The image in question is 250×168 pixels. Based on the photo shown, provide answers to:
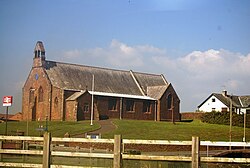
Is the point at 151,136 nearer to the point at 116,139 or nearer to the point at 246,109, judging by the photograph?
the point at 116,139

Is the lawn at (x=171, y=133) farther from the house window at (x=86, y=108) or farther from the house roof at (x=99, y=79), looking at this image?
the house roof at (x=99, y=79)

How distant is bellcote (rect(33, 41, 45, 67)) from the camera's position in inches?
3206

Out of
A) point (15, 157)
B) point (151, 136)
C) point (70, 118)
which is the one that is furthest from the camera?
point (70, 118)

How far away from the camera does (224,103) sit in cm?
10062

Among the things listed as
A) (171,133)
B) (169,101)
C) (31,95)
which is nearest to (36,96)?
(31,95)

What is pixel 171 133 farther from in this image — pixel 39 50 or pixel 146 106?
pixel 39 50

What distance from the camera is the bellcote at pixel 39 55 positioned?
81.4m

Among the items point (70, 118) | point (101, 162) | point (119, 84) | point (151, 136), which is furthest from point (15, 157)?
point (119, 84)

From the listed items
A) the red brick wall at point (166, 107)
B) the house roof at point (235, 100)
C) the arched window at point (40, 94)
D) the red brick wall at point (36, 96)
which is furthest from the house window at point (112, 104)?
the house roof at point (235, 100)

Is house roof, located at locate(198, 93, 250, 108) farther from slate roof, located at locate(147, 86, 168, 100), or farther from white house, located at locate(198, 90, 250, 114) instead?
slate roof, located at locate(147, 86, 168, 100)

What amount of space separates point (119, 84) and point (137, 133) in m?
33.0

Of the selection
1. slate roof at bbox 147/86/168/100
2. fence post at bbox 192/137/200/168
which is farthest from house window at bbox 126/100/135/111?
fence post at bbox 192/137/200/168

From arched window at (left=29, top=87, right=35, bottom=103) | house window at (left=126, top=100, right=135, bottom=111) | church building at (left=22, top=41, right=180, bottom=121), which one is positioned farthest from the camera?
house window at (left=126, top=100, right=135, bottom=111)

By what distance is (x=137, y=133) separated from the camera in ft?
184
